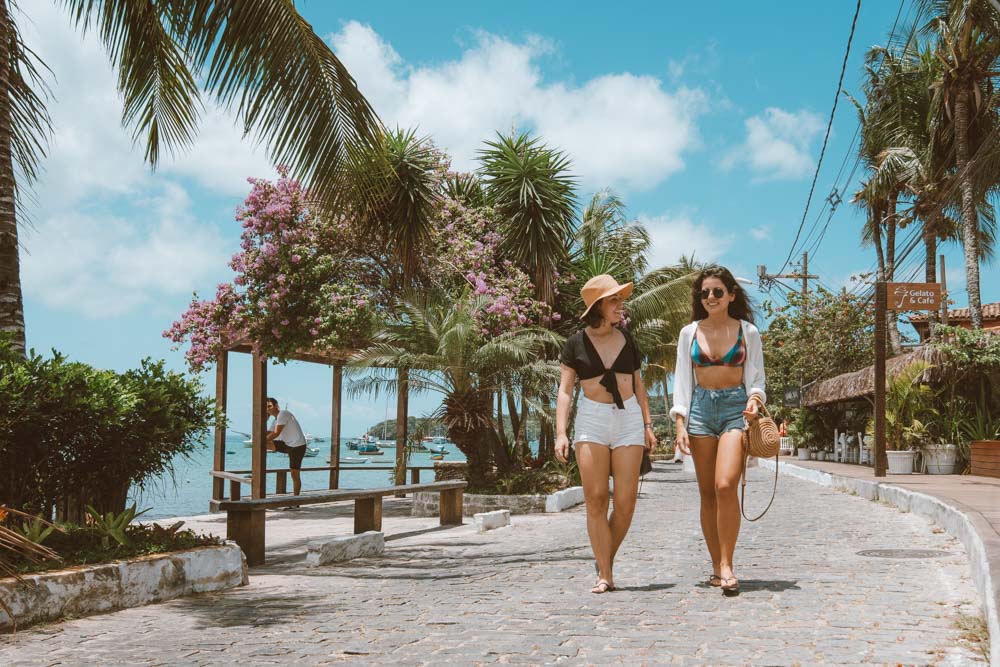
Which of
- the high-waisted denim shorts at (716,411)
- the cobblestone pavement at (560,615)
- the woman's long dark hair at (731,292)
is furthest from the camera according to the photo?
the woman's long dark hair at (731,292)

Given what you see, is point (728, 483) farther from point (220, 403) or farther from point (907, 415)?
point (907, 415)

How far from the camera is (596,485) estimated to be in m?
5.63

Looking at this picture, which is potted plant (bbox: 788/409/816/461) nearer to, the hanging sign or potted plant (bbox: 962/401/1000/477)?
potted plant (bbox: 962/401/1000/477)

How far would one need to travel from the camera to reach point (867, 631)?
181 inches

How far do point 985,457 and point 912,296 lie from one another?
3.22m

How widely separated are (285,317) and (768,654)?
12.1 metres

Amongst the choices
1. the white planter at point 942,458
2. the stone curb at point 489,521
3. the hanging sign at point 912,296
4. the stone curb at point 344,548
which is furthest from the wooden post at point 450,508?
the white planter at point 942,458

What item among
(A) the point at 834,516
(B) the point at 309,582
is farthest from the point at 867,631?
(A) the point at 834,516

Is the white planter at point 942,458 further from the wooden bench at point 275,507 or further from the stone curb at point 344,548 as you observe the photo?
the stone curb at point 344,548

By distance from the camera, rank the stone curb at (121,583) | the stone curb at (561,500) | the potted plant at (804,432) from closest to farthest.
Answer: the stone curb at (121,583), the stone curb at (561,500), the potted plant at (804,432)

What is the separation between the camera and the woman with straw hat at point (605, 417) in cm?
565

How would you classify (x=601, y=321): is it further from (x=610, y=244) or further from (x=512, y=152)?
(x=610, y=244)

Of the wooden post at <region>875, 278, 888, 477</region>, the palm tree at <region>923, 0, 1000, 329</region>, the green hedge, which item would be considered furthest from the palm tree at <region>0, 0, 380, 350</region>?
the palm tree at <region>923, 0, 1000, 329</region>

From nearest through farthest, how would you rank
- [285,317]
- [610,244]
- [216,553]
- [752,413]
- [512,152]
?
[752,413] → [216,553] → [285,317] → [512,152] → [610,244]
